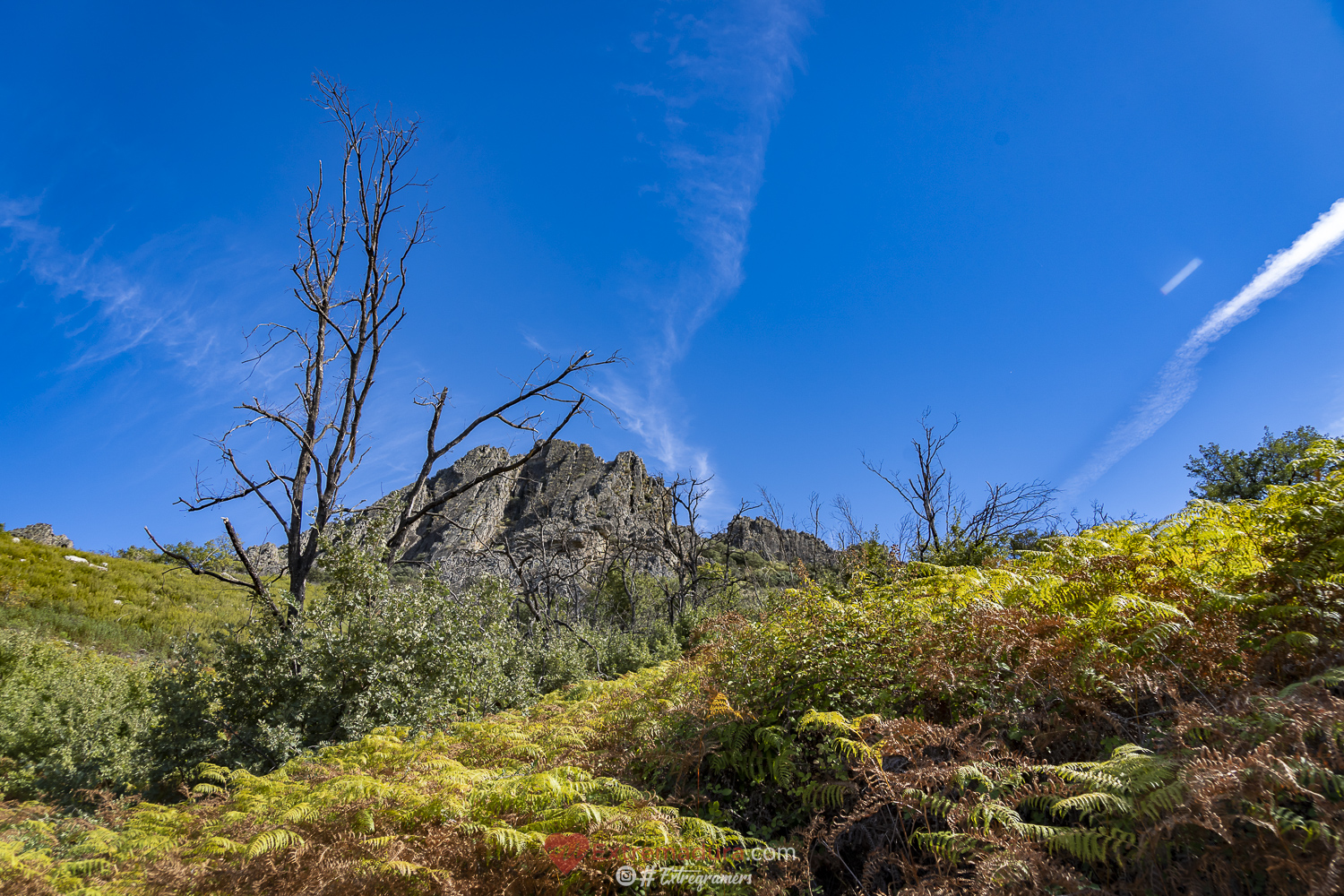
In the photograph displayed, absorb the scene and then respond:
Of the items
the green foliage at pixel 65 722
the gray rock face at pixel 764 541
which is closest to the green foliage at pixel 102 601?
the green foliage at pixel 65 722

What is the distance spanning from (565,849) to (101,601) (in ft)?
70.1

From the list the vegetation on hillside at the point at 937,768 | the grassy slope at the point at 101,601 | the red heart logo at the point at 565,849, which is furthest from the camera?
the grassy slope at the point at 101,601

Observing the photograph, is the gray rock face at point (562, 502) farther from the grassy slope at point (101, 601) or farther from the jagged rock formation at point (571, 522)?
the grassy slope at point (101, 601)

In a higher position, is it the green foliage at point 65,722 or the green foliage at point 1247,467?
the green foliage at point 1247,467

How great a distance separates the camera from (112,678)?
9.48 m

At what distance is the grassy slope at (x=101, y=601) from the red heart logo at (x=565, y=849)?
14.2m

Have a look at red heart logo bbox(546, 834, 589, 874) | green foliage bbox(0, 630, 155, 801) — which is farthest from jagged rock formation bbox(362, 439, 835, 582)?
red heart logo bbox(546, 834, 589, 874)

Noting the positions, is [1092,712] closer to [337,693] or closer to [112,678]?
[337,693]

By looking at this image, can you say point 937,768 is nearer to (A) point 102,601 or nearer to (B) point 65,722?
(B) point 65,722

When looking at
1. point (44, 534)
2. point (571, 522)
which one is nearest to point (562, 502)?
point (571, 522)

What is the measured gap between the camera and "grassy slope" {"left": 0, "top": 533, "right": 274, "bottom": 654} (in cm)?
1451

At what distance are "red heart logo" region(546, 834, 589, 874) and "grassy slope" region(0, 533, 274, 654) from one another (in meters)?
14.2

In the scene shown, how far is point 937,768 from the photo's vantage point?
111 inches

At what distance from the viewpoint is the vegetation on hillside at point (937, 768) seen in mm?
2184
